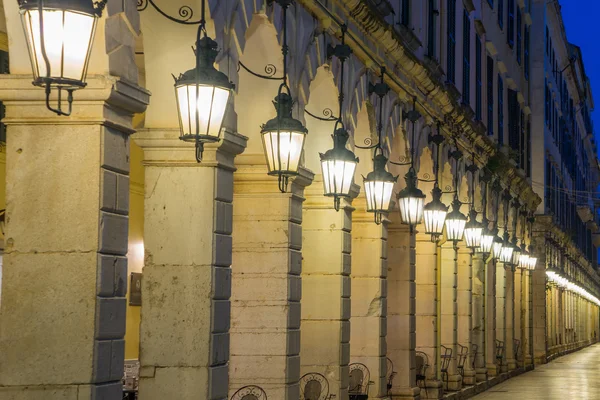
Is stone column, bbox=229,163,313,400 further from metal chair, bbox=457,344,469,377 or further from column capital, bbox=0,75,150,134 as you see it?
metal chair, bbox=457,344,469,377

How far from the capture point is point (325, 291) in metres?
17.1

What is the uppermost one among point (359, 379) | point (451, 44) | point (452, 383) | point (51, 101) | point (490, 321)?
point (451, 44)

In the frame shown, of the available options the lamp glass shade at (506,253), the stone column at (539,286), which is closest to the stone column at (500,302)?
the lamp glass shade at (506,253)

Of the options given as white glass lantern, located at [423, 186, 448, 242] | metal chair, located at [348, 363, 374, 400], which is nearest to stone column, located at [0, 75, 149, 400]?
metal chair, located at [348, 363, 374, 400]

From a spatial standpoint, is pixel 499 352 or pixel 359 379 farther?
pixel 499 352

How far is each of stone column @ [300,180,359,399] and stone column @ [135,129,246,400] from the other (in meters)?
5.04

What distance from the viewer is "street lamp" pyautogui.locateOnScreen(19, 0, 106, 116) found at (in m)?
7.57

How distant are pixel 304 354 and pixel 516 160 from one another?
2373 centimetres

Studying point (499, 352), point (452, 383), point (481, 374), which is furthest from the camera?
point (499, 352)

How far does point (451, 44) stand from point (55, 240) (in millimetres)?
19480

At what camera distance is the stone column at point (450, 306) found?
26609 millimetres

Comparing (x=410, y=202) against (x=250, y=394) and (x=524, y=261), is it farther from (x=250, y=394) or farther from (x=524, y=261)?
(x=524, y=261)

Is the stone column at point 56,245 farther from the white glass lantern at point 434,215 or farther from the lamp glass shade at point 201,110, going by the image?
the white glass lantern at point 434,215

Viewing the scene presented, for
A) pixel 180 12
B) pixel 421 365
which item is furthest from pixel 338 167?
pixel 421 365
